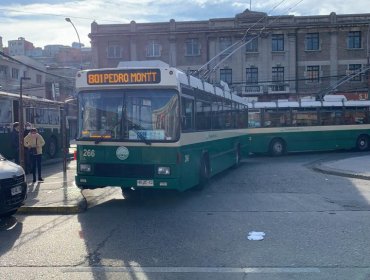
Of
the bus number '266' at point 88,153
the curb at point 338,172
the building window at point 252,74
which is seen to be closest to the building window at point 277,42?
the building window at point 252,74

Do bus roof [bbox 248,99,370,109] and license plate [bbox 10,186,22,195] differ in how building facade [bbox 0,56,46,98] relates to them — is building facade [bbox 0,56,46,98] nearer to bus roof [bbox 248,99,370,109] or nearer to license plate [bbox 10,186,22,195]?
bus roof [bbox 248,99,370,109]

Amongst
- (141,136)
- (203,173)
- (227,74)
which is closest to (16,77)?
(227,74)

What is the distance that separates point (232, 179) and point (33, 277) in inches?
393

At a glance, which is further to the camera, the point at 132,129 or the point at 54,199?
the point at 54,199

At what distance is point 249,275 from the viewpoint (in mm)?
5613

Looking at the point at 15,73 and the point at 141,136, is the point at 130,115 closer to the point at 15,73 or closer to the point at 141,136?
the point at 141,136

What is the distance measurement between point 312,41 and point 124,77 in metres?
41.2

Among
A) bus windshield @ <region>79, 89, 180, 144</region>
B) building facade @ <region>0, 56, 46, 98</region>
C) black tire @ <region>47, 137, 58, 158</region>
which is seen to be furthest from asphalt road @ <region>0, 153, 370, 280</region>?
building facade @ <region>0, 56, 46, 98</region>

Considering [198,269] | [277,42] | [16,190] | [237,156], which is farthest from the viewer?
[277,42]

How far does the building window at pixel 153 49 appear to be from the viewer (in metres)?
49.3

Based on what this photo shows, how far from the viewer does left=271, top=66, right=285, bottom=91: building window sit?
47500mm

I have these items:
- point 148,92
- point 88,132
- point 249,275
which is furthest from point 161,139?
point 249,275

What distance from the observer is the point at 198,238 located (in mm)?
7414

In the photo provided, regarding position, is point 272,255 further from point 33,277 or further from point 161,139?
point 161,139
